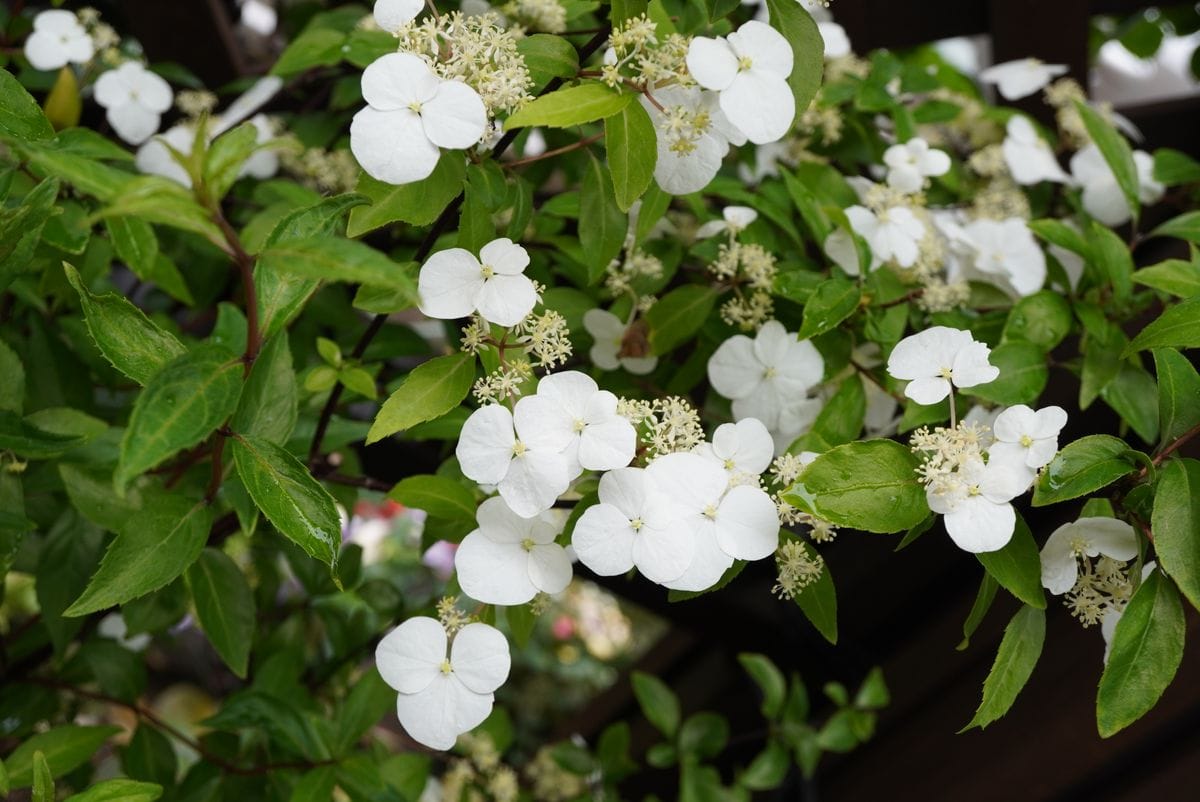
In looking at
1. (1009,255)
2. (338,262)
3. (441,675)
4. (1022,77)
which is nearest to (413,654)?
(441,675)

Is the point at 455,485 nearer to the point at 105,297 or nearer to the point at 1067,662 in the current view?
the point at 105,297

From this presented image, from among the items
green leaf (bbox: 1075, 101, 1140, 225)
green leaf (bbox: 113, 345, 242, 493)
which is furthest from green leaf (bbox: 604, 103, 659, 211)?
green leaf (bbox: 1075, 101, 1140, 225)

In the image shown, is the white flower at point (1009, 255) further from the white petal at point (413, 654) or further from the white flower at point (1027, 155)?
the white petal at point (413, 654)

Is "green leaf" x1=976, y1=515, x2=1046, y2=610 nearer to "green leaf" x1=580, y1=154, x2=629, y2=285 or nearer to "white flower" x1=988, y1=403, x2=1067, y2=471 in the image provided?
"white flower" x1=988, y1=403, x2=1067, y2=471

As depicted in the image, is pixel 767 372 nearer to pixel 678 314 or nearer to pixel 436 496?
pixel 678 314

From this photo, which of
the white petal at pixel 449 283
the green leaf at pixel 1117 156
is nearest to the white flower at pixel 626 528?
the white petal at pixel 449 283

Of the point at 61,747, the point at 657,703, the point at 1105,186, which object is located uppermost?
the point at 1105,186
